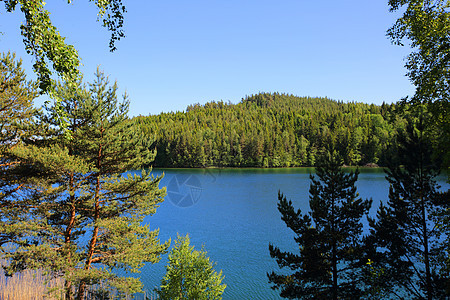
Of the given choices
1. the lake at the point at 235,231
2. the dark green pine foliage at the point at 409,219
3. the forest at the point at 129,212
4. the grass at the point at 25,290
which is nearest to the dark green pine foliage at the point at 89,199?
the forest at the point at 129,212

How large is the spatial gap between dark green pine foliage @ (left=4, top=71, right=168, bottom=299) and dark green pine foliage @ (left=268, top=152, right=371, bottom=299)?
5.45 meters

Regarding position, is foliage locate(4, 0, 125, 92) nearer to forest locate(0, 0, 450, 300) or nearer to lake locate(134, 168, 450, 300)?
forest locate(0, 0, 450, 300)

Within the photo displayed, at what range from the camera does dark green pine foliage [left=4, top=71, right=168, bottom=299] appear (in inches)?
336

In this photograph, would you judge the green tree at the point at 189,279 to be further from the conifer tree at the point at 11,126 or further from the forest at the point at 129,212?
the conifer tree at the point at 11,126

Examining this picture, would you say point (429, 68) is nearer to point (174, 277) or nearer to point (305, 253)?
point (305, 253)

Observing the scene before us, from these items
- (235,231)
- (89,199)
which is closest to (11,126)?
(89,199)

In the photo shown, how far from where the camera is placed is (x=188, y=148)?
95438 millimetres

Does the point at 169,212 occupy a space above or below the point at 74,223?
below

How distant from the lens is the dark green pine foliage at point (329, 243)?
946cm

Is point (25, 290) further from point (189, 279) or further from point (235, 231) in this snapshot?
point (235, 231)

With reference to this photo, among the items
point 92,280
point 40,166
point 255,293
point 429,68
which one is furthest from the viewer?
point 255,293

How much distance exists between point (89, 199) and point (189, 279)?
16.0 ft

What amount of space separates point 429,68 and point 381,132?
103831 millimetres

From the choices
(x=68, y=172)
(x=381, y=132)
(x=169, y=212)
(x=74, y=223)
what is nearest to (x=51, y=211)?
(x=74, y=223)
